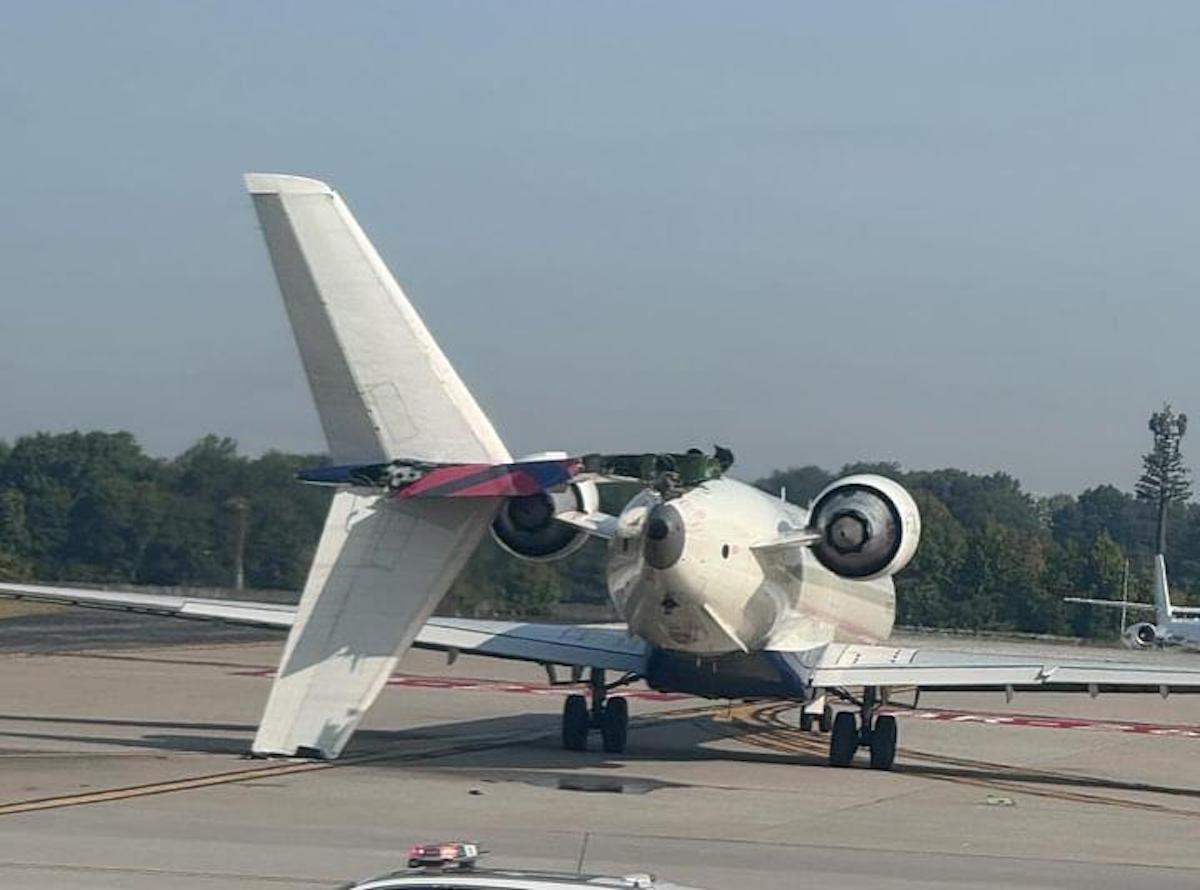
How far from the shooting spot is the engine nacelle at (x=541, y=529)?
31.2 m

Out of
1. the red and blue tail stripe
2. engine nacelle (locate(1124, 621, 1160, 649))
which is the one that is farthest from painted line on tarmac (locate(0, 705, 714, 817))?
engine nacelle (locate(1124, 621, 1160, 649))

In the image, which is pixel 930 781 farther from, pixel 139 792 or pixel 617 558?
pixel 139 792

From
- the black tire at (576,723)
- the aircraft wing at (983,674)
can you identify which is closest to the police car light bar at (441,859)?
the aircraft wing at (983,674)

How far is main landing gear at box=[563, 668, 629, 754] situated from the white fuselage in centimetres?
349

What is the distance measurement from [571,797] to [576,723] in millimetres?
7281

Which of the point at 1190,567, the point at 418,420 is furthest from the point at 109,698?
the point at 1190,567

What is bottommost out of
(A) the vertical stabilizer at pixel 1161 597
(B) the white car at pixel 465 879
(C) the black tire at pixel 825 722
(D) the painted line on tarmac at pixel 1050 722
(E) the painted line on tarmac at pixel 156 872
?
(E) the painted line on tarmac at pixel 156 872

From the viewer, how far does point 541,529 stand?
1244 inches

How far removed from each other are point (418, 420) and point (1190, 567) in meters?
105

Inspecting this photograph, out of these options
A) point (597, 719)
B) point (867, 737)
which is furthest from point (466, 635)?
point (867, 737)

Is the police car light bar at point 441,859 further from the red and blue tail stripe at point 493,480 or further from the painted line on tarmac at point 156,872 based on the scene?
the red and blue tail stripe at point 493,480

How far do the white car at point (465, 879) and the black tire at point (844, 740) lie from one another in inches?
879

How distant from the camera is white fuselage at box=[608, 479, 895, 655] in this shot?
3056 cm

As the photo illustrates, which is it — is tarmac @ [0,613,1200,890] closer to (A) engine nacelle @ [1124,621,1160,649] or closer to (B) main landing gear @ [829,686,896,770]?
(B) main landing gear @ [829,686,896,770]
